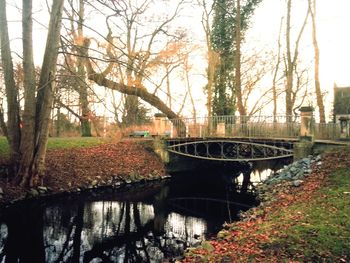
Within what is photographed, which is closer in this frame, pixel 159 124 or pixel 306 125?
pixel 306 125

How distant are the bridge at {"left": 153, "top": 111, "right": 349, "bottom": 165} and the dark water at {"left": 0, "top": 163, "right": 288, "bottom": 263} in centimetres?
247

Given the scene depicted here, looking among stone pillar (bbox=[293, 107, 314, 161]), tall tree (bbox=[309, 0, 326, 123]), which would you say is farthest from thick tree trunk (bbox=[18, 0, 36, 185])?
tall tree (bbox=[309, 0, 326, 123])

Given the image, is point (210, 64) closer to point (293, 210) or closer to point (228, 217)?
point (228, 217)

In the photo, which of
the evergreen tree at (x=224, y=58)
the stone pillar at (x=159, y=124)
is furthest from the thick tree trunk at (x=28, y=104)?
the evergreen tree at (x=224, y=58)

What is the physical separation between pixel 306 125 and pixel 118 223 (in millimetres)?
8241

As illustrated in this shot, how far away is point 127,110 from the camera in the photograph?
2622 centimetres

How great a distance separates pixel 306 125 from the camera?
13852mm

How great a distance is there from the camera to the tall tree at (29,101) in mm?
11477

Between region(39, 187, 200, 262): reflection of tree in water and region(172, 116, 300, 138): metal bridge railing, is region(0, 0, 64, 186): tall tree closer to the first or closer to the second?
region(39, 187, 200, 262): reflection of tree in water

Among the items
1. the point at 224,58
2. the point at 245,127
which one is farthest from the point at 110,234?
the point at 224,58

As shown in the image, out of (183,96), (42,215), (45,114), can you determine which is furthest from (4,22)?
(183,96)

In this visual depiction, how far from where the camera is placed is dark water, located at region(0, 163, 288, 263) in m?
8.16

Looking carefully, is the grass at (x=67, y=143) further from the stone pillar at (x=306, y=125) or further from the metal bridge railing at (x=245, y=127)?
the stone pillar at (x=306, y=125)

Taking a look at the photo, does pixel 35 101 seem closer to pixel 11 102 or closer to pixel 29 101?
pixel 29 101
